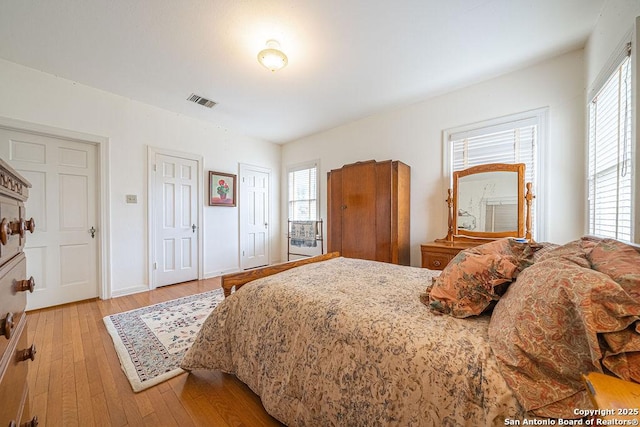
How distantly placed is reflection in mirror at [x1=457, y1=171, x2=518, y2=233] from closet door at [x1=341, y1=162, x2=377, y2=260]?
1.04 m

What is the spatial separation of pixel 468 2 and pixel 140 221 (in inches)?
169

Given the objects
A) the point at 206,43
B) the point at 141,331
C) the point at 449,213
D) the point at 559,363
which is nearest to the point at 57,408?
the point at 141,331

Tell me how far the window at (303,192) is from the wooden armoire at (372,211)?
108 cm

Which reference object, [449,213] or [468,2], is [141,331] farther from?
[468,2]

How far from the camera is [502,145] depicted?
2.72m

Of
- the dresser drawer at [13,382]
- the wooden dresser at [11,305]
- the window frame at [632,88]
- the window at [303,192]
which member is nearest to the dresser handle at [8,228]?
the wooden dresser at [11,305]

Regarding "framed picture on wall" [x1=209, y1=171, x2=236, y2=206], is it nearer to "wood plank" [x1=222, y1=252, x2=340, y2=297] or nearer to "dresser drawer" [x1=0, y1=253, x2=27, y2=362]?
"wood plank" [x1=222, y1=252, x2=340, y2=297]

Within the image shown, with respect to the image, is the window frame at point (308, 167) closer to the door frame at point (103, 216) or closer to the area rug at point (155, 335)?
the area rug at point (155, 335)

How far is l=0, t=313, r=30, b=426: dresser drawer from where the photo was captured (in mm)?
563

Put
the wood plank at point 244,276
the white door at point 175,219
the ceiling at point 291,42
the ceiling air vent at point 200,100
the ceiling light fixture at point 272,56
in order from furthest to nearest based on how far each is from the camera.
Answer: the white door at point 175,219 → the ceiling air vent at point 200,100 → the ceiling light fixture at point 272,56 → the ceiling at point 291,42 → the wood plank at point 244,276

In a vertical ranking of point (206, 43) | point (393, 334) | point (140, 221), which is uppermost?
point (206, 43)

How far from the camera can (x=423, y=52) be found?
90.4 inches

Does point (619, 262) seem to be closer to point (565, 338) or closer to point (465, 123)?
point (565, 338)

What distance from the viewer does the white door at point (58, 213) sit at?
2.62 m
